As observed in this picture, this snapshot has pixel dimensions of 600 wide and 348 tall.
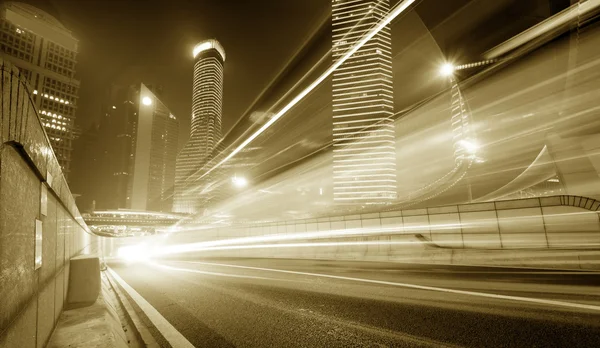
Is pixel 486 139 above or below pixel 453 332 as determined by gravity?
above

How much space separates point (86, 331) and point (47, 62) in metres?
162

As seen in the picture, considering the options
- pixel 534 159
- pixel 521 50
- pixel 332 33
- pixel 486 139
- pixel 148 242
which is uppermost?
pixel 332 33

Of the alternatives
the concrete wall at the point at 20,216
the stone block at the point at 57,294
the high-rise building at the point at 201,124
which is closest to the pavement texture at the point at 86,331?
the stone block at the point at 57,294

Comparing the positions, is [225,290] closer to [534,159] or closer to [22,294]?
[22,294]

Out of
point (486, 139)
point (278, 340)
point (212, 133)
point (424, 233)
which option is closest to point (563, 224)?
point (424, 233)

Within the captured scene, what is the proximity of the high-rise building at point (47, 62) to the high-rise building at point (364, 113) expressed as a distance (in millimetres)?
103511

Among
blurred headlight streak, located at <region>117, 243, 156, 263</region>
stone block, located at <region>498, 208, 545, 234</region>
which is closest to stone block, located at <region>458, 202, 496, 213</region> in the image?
stone block, located at <region>498, 208, 545, 234</region>

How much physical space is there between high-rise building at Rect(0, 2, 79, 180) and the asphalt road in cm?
13817

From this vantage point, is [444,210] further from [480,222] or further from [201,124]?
[201,124]

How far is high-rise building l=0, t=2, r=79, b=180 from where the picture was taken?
118 metres

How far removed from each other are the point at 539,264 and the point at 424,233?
342 centimetres

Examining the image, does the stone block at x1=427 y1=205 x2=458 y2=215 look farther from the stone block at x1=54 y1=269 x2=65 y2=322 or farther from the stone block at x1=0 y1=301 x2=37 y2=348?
the stone block at x1=0 y1=301 x2=37 y2=348

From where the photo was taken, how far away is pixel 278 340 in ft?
13.1

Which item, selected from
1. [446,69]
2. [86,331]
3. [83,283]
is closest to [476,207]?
[446,69]
